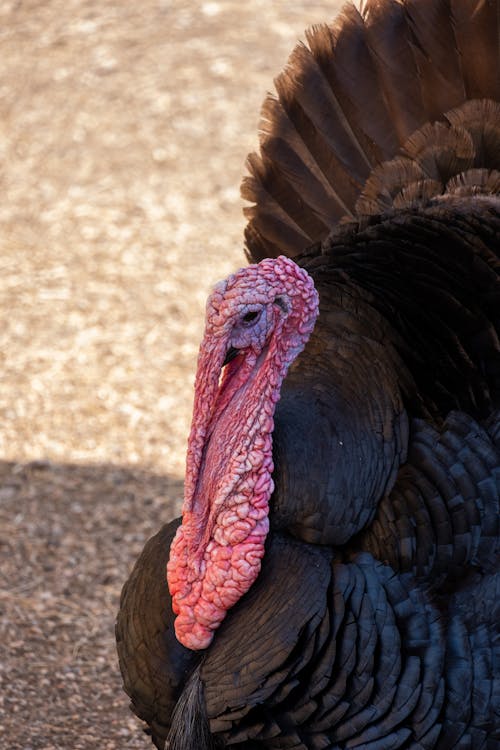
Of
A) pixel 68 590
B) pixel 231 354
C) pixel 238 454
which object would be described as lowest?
pixel 68 590

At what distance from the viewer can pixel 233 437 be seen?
256cm

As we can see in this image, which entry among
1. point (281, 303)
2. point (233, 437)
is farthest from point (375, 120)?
point (233, 437)

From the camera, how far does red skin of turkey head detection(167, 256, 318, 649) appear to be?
2.51 m

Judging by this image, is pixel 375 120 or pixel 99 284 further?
pixel 99 284

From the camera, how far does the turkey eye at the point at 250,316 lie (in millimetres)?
2527

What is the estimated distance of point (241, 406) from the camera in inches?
102

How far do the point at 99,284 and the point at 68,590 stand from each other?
2.18 m

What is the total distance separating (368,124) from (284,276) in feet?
3.72

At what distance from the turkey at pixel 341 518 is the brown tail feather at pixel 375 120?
472 mm

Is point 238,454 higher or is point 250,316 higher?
point 250,316

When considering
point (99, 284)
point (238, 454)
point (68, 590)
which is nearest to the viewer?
point (238, 454)

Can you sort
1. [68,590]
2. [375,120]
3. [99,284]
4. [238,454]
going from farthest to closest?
[99,284]
[68,590]
[375,120]
[238,454]

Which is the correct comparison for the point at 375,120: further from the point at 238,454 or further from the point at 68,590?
the point at 68,590

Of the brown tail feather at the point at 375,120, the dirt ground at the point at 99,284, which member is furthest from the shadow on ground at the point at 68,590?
the brown tail feather at the point at 375,120
